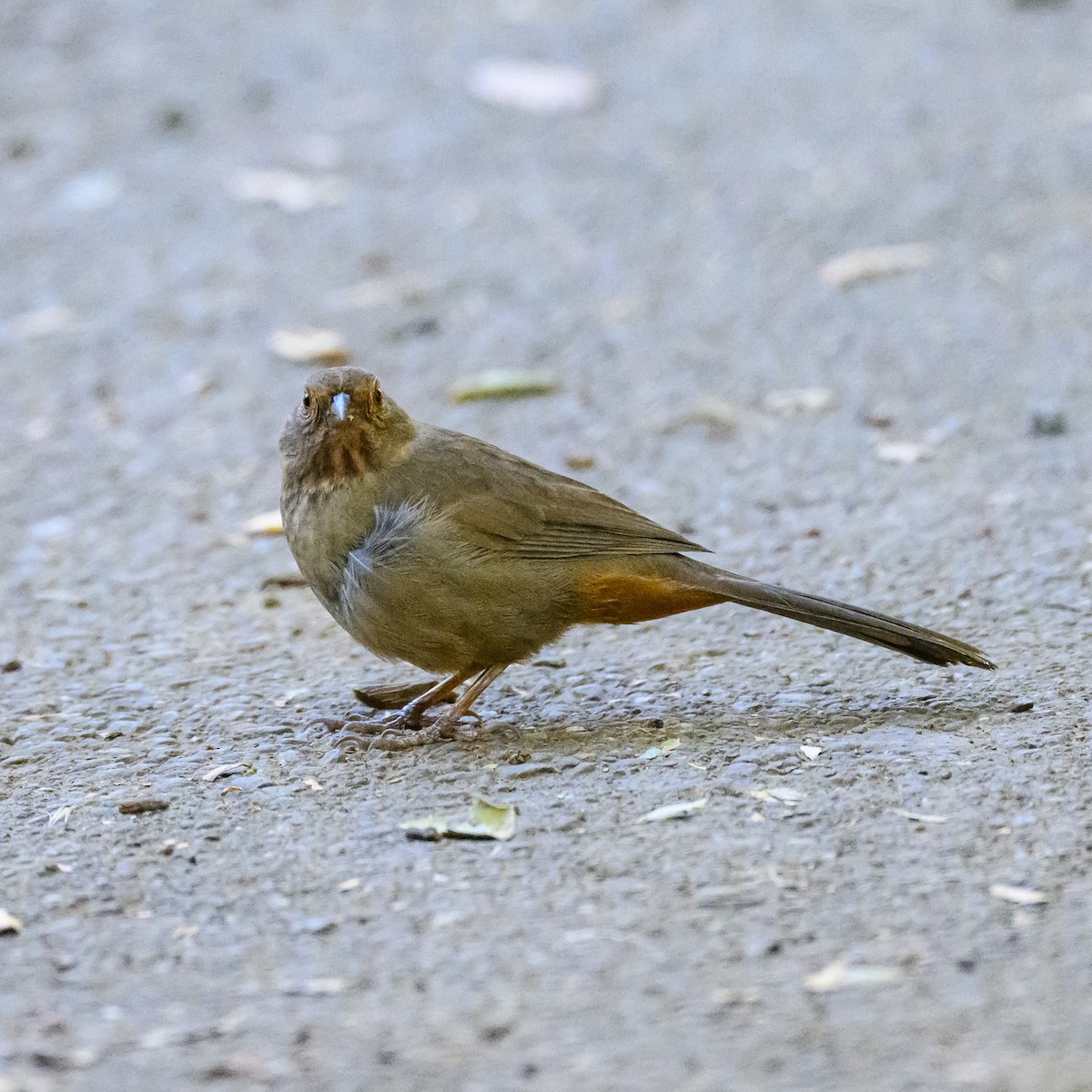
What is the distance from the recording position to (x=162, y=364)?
6.65 metres

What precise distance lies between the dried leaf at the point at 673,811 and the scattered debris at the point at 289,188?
533 centimetres

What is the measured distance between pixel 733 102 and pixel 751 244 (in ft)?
5.48

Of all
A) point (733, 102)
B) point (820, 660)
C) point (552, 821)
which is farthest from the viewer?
point (733, 102)

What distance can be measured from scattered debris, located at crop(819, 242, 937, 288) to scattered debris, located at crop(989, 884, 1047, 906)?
4.28m

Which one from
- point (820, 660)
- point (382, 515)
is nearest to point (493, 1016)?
point (382, 515)

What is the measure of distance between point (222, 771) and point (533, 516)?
0.91m

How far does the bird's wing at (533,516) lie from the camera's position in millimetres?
3734

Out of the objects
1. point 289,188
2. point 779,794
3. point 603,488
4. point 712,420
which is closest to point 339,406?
point 779,794

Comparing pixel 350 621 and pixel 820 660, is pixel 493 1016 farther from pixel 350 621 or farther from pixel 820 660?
pixel 820 660

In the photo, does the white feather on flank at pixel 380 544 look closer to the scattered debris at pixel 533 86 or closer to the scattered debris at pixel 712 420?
the scattered debris at pixel 712 420

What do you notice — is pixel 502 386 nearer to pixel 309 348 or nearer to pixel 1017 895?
pixel 309 348

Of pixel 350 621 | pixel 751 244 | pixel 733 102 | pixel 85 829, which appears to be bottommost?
pixel 85 829

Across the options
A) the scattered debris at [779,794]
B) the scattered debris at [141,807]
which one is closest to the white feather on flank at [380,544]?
the scattered debris at [141,807]

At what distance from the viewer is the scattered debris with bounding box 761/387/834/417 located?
582cm
